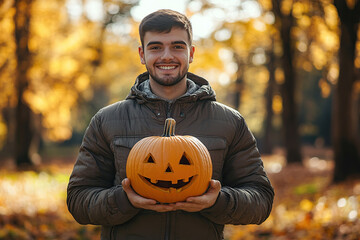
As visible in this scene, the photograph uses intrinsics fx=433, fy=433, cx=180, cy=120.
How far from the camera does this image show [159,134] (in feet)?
8.40

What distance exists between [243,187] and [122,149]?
736mm

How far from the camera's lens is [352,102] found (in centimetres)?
956

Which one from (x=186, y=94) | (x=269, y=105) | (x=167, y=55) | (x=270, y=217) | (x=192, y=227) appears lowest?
(x=269, y=105)

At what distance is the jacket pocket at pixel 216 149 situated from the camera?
2.52 meters

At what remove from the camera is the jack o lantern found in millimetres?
2344

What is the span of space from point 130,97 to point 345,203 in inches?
226

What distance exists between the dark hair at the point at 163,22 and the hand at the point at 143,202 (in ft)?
2.90

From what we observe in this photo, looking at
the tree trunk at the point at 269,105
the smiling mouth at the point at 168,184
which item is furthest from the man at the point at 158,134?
the tree trunk at the point at 269,105

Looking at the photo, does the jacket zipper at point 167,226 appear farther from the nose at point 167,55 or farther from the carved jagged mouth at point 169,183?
the nose at point 167,55

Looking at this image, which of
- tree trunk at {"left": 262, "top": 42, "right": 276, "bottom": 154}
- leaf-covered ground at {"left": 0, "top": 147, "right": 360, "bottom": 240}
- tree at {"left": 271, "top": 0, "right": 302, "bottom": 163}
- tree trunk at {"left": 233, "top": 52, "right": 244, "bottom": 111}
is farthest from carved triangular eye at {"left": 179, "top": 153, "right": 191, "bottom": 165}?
tree trunk at {"left": 233, "top": 52, "right": 244, "bottom": 111}

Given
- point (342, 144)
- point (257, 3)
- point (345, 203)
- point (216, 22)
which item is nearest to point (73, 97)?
point (216, 22)

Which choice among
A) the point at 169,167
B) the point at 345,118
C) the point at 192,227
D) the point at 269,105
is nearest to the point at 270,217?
the point at 345,118

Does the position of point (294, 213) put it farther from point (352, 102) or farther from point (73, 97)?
point (73, 97)

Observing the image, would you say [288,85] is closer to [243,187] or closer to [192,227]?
[243,187]
